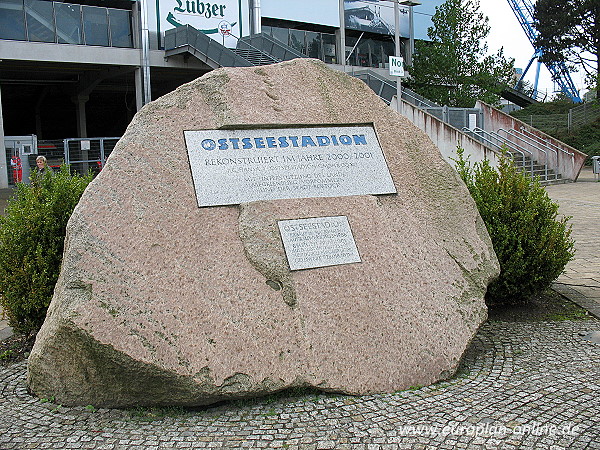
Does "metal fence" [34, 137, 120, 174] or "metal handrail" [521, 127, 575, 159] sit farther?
"metal handrail" [521, 127, 575, 159]

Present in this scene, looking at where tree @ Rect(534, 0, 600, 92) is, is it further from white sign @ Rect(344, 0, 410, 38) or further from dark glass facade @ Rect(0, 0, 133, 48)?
dark glass facade @ Rect(0, 0, 133, 48)

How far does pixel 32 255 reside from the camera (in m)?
5.11

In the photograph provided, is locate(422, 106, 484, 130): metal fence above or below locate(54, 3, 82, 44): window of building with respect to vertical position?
below

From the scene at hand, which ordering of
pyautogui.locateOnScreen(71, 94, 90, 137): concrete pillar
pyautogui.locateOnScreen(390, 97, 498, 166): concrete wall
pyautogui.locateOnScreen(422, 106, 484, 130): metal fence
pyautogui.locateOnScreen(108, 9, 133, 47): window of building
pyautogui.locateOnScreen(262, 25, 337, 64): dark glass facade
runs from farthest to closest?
pyautogui.locateOnScreen(71, 94, 90, 137): concrete pillar → pyautogui.locateOnScreen(262, 25, 337, 64): dark glass facade → pyautogui.locateOnScreen(108, 9, 133, 47): window of building → pyautogui.locateOnScreen(422, 106, 484, 130): metal fence → pyautogui.locateOnScreen(390, 97, 498, 166): concrete wall

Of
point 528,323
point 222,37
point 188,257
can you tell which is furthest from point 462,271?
point 222,37

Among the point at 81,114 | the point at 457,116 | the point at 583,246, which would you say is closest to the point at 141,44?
the point at 81,114

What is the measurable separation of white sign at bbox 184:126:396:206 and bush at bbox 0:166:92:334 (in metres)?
1.34

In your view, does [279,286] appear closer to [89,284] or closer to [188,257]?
[188,257]

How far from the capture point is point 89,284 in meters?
3.98

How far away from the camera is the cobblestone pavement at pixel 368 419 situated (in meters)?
3.60

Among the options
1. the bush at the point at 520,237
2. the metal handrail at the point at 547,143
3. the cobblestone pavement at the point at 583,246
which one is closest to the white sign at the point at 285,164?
the bush at the point at 520,237

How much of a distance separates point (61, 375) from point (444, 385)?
261cm

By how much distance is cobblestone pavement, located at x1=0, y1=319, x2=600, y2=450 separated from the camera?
11.8 ft

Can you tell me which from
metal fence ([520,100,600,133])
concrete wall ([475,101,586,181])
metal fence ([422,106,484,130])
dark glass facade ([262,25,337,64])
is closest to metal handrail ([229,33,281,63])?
dark glass facade ([262,25,337,64])
